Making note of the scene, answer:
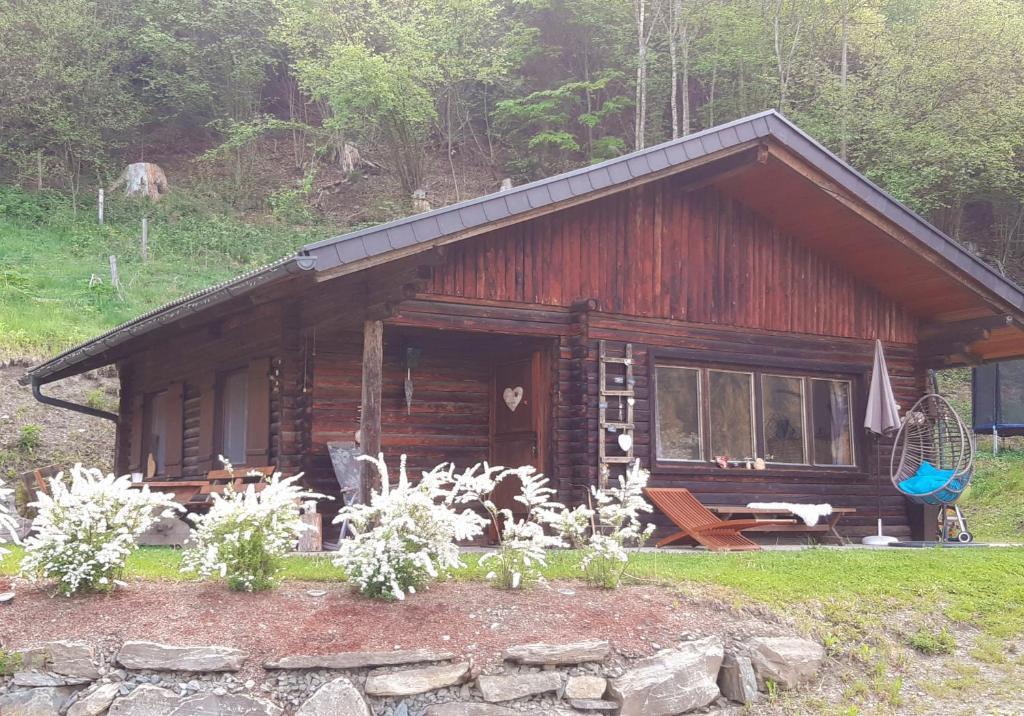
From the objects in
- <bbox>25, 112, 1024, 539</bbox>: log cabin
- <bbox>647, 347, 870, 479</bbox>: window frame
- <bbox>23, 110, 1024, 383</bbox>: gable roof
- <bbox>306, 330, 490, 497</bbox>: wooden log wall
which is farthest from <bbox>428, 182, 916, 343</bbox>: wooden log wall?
<bbox>306, 330, 490, 497</bbox>: wooden log wall

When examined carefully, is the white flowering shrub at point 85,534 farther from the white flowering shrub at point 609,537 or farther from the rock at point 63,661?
the white flowering shrub at point 609,537

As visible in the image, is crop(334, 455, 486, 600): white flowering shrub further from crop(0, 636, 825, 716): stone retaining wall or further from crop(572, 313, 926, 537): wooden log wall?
crop(572, 313, 926, 537): wooden log wall

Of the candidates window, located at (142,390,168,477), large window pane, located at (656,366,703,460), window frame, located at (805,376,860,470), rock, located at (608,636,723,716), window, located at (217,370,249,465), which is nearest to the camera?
rock, located at (608,636,723,716)

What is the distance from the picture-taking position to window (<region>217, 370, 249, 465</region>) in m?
12.0

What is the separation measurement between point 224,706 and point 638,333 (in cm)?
655

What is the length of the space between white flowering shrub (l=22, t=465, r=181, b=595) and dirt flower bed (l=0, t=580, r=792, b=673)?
6.4 inches

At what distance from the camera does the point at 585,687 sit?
21.0 feet

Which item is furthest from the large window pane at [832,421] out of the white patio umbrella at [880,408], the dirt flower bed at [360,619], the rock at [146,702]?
the rock at [146,702]

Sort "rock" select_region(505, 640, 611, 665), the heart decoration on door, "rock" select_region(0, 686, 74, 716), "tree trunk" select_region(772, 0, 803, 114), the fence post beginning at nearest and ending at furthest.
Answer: "rock" select_region(0, 686, 74, 716) → "rock" select_region(505, 640, 611, 665) → the heart decoration on door → the fence post → "tree trunk" select_region(772, 0, 803, 114)

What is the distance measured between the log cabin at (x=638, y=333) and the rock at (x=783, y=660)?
3.72 metres

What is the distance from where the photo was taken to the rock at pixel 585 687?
6.38 meters

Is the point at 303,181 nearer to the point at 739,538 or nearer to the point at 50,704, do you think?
the point at 739,538

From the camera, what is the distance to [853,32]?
3041 centimetres

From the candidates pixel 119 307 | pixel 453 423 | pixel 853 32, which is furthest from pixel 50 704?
pixel 853 32
